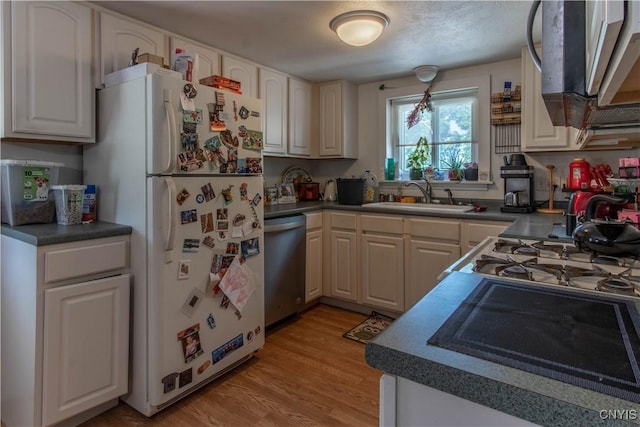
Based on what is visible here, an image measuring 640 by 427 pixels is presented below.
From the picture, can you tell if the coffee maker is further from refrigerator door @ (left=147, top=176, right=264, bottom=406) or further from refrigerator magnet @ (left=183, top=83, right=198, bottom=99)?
refrigerator magnet @ (left=183, top=83, right=198, bottom=99)

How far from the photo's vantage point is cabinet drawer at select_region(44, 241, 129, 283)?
5.22 feet

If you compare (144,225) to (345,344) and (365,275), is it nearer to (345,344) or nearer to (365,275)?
(345,344)

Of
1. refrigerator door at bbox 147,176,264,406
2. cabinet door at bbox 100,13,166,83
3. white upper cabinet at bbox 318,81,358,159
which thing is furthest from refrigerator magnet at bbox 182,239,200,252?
white upper cabinet at bbox 318,81,358,159

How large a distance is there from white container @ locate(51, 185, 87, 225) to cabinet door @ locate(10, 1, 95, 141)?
0.29 meters

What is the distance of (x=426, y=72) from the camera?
3.17 meters

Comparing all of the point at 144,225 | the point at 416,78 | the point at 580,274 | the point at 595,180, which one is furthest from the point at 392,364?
the point at 416,78

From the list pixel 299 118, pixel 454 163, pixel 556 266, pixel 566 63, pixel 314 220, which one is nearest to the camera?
pixel 566 63

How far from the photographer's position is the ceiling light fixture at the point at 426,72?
314 cm

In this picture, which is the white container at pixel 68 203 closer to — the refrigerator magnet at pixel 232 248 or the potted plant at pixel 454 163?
the refrigerator magnet at pixel 232 248

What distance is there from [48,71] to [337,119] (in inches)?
90.2

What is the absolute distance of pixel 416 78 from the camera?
3404 millimetres

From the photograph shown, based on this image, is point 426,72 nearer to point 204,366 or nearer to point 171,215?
point 171,215

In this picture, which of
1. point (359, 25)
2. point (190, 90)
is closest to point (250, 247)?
point (190, 90)

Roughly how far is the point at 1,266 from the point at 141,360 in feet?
2.62
